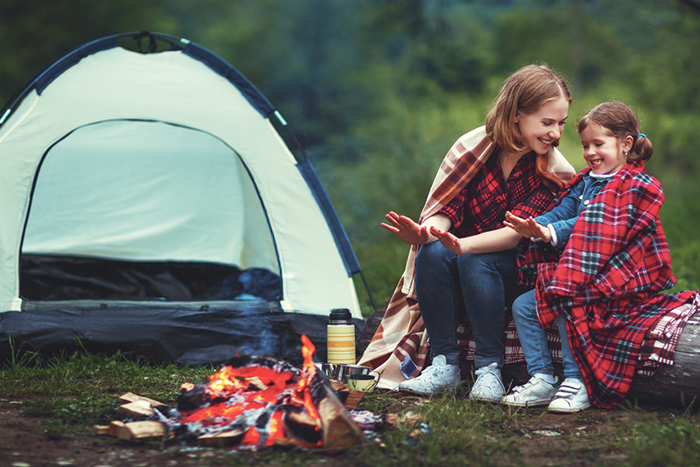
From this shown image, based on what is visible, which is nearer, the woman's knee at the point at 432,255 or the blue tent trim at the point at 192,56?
the woman's knee at the point at 432,255

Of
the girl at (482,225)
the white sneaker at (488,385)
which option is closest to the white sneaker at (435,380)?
the girl at (482,225)

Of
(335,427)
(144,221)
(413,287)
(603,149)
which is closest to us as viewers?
(335,427)

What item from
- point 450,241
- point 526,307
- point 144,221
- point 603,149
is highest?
point 603,149

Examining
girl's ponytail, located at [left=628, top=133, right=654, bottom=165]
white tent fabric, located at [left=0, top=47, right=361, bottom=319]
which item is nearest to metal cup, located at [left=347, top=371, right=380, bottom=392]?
white tent fabric, located at [left=0, top=47, right=361, bottom=319]

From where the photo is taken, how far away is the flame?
193 centimetres

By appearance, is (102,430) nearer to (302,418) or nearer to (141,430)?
(141,430)

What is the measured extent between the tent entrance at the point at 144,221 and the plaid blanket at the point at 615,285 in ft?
7.13

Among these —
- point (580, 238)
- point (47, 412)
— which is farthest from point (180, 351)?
point (580, 238)

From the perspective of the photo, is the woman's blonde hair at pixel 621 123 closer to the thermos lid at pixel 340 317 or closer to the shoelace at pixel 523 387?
the shoelace at pixel 523 387

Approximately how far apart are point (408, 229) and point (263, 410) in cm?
93

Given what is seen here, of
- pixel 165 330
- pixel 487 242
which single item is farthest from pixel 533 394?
pixel 165 330

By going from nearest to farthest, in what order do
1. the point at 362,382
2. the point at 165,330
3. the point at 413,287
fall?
the point at 362,382, the point at 413,287, the point at 165,330

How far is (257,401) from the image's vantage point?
6.82 feet

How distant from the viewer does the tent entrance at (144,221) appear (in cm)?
421
